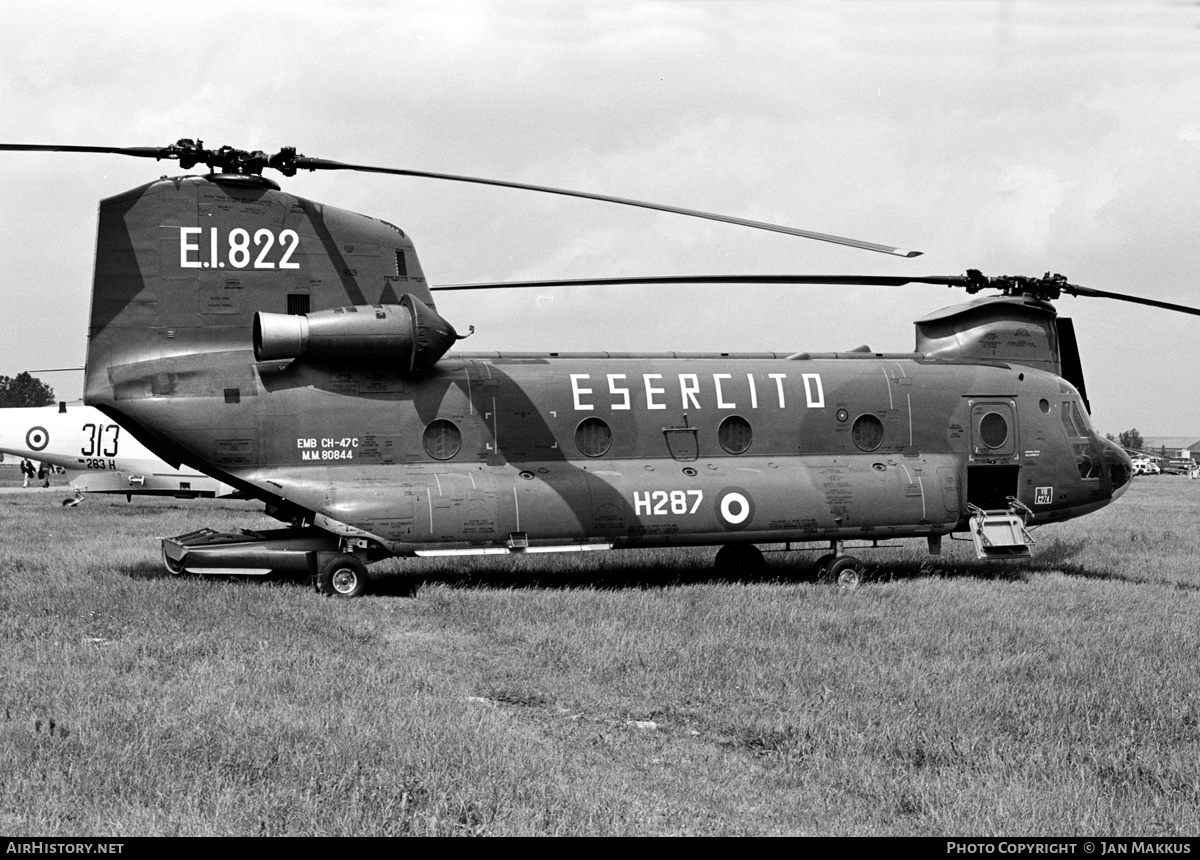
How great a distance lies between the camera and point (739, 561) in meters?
18.5

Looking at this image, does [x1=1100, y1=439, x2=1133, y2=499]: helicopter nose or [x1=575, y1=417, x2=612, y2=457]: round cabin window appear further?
[x1=1100, y1=439, x2=1133, y2=499]: helicopter nose

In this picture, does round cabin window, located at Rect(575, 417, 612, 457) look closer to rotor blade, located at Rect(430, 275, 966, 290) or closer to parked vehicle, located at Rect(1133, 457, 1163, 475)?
rotor blade, located at Rect(430, 275, 966, 290)

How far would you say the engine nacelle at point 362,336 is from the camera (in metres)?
14.7

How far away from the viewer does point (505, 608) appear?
45.3ft

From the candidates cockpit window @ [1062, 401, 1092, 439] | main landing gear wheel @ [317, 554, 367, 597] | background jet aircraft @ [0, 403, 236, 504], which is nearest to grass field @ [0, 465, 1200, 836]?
main landing gear wheel @ [317, 554, 367, 597]

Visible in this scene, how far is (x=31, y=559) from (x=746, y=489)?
1150 cm

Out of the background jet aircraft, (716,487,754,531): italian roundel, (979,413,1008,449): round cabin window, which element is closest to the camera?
(716,487,754,531): italian roundel

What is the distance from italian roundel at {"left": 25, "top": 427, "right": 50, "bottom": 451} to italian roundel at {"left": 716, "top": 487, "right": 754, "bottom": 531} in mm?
27190

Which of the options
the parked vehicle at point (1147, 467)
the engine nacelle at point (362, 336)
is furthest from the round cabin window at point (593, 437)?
the parked vehicle at point (1147, 467)

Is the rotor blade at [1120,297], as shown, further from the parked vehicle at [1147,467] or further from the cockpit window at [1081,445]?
the parked vehicle at [1147,467]

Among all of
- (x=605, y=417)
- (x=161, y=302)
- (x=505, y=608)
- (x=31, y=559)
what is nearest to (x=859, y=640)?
(x=505, y=608)

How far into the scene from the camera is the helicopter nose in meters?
19.1

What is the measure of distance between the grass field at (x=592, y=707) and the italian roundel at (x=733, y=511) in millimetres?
922

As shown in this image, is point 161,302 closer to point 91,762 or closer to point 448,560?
point 448,560
